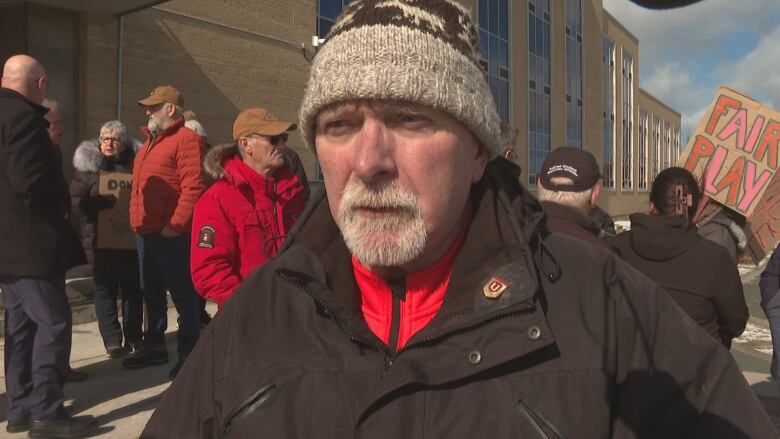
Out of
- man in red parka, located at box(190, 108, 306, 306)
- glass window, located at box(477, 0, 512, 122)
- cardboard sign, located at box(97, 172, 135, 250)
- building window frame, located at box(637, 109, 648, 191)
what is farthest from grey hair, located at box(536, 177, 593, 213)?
building window frame, located at box(637, 109, 648, 191)

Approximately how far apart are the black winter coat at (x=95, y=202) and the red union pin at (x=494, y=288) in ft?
16.9

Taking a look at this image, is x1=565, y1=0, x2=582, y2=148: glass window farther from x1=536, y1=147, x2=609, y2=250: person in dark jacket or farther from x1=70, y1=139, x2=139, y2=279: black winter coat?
x1=536, y1=147, x2=609, y2=250: person in dark jacket

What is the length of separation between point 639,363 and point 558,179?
216 centimetres

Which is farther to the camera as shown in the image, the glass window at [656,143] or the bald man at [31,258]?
the glass window at [656,143]

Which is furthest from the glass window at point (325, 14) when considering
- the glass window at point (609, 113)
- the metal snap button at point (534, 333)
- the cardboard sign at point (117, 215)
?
the glass window at point (609, 113)

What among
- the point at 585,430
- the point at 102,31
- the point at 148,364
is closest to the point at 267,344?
the point at 585,430

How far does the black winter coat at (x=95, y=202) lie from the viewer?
233 inches

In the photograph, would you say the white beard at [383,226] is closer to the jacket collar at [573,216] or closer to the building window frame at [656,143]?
the jacket collar at [573,216]

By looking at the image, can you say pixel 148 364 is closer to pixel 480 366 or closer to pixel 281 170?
pixel 281 170

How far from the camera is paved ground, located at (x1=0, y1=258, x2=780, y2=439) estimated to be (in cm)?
455

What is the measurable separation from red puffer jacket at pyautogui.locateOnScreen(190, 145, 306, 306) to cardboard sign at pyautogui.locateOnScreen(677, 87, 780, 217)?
2.85m

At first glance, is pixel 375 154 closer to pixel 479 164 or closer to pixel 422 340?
pixel 479 164

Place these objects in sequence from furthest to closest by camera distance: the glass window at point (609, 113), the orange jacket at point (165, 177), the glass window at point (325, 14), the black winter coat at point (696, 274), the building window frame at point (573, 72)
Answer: the glass window at point (609, 113), the building window frame at point (573, 72), the glass window at point (325, 14), the orange jacket at point (165, 177), the black winter coat at point (696, 274)

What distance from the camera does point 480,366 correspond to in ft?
4.50
